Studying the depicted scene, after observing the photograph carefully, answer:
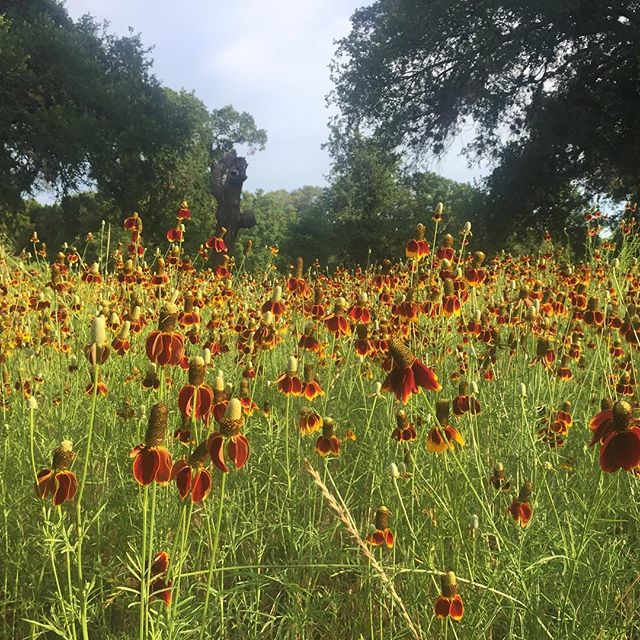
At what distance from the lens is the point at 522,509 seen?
1.66 meters

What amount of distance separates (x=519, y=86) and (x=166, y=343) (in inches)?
699

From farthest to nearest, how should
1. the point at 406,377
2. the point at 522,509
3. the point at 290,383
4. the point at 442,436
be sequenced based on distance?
the point at 290,383 → the point at 522,509 → the point at 442,436 → the point at 406,377

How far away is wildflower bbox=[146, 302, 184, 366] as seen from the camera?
1357 millimetres

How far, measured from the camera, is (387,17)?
17484mm

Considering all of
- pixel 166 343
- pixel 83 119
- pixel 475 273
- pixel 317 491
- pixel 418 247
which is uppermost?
pixel 83 119

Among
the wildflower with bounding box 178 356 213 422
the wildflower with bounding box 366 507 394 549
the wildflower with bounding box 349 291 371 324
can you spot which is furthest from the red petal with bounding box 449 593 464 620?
the wildflower with bounding box 349 291 371 324

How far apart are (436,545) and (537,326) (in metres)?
1.49

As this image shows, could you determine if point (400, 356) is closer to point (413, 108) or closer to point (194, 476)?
point (194, 476)

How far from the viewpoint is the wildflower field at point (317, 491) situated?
1.34 m

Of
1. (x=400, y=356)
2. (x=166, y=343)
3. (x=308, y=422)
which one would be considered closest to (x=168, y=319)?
(x=166, y=343)

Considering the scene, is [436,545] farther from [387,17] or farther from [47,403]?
[387,17]

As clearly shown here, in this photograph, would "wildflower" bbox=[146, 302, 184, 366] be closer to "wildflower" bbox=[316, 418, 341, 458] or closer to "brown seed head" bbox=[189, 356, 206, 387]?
"brown seed head" bbox=[189, 356, 206, 387]

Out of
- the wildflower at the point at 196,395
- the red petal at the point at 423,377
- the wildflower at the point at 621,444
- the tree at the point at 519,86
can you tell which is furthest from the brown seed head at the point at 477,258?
the tree at the point at 519,86

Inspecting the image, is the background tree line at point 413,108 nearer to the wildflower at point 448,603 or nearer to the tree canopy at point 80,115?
the tree canopy at point 80,115
